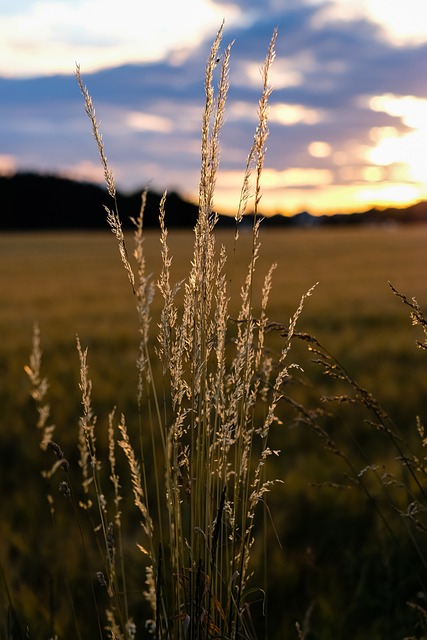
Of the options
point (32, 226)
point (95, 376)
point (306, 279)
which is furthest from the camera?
point (32, 226)

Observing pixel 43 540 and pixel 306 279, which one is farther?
pixel 306 279

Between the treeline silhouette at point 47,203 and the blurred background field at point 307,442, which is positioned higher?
the treeline silhouette at point 47,203

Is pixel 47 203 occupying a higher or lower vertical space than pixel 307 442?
higher

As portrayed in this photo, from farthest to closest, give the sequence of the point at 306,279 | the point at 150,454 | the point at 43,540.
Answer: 1. the point at 306,279
2. the point at 150,454
3. the point at 43,540

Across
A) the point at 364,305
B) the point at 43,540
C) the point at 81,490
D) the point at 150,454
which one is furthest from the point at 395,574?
the point at 364,305

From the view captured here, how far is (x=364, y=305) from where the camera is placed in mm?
12383

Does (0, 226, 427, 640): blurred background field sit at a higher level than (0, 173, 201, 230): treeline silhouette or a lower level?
lower

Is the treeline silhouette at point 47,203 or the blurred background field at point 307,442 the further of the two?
the treeline silhouette at point 47,203

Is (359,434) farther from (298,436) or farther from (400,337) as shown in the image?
(400,337)

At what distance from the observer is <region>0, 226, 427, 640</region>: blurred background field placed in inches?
104

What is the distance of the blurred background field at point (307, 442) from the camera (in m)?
2.63

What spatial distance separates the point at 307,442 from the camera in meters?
4.88

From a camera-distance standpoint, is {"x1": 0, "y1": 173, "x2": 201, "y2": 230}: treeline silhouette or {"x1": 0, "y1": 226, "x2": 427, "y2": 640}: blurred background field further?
{"x1": 0, "y1": 173, "x2": 201, "y2": 230}: treeline silhouette

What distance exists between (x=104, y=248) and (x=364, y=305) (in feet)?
86.6
